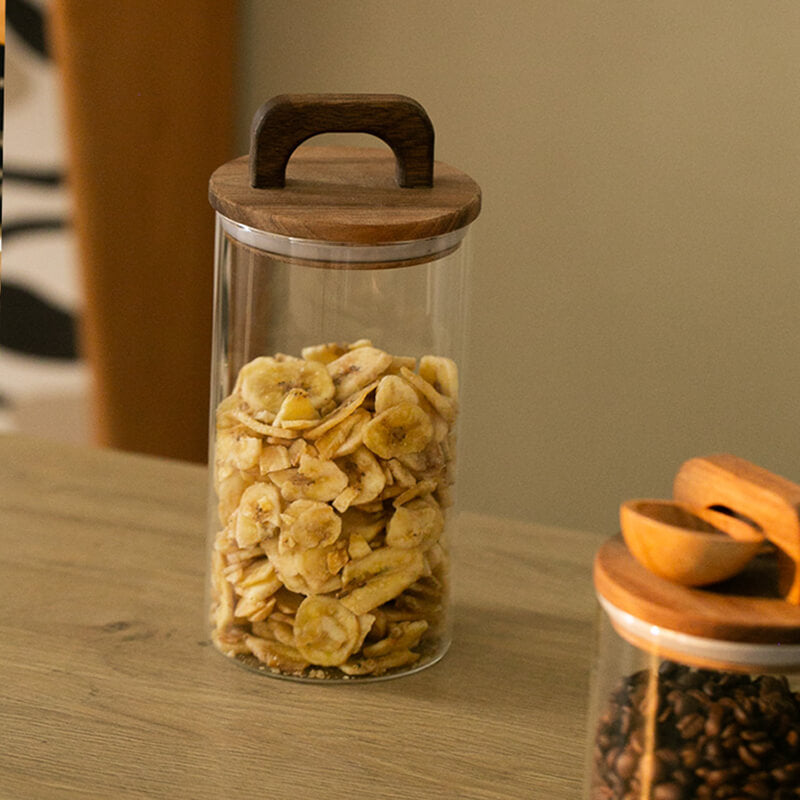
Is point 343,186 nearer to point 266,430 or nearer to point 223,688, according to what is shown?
point 266,430

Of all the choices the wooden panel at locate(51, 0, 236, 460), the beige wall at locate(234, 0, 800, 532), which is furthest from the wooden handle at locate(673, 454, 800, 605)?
the wooden panel at locate(51, 0, 236, 460)

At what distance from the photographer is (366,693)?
0.76 meters

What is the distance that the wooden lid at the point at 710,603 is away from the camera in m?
0.50

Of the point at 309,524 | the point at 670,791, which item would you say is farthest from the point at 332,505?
the point at 670,791

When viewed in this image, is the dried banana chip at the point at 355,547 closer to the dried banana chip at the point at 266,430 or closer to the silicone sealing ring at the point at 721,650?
the dried banana chip at the point at 266,430

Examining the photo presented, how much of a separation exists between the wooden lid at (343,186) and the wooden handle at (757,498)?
9.1 inches

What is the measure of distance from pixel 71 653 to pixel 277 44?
3.58ft

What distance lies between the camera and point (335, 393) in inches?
29.2

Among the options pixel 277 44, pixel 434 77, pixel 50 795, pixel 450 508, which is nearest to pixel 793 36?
pixel 434 77

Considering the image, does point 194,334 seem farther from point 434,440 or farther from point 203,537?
point 434,440

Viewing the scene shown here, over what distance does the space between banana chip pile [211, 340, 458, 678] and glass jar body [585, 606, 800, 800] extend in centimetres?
22

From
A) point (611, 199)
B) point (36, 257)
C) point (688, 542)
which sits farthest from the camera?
point (36, 257)

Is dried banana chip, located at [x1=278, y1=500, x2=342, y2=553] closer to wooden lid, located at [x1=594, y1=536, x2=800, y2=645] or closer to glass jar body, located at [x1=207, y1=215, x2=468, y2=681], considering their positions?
glass jar body, located at [x1=207, y1=215, x2=468, y2=681]

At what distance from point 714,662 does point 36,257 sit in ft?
5.10
